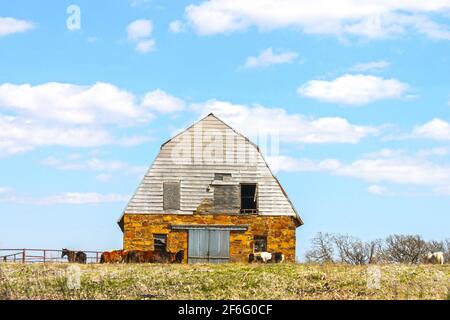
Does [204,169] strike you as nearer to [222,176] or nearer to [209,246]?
[222,176]

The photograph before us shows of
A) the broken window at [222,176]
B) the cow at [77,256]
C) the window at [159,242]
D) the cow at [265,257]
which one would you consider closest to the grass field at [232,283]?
the cow at [265,257]

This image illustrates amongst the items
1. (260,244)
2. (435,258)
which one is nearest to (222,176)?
(260,244)

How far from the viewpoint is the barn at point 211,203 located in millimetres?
41219

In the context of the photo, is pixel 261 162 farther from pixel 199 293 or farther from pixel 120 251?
pixel 199 293

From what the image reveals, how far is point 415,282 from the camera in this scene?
21.8 meters

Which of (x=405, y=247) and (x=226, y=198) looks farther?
(x=405, y=247)

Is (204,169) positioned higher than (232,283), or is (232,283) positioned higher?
(204,169)

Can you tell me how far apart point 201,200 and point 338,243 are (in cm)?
3039

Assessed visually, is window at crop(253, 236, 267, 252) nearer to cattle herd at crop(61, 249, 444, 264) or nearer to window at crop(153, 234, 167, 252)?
cattle herd at crop(61, 249, 444, 264)

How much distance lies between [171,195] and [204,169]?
7.79ft

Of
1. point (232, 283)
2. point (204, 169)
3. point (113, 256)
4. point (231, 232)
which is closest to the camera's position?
point (232, 283)

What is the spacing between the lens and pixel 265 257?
39500 millimetres

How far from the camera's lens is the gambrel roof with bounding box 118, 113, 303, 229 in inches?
1650
